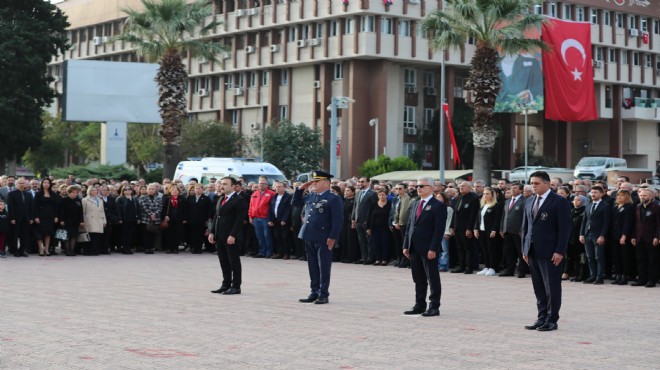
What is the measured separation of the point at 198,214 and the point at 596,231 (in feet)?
40.2

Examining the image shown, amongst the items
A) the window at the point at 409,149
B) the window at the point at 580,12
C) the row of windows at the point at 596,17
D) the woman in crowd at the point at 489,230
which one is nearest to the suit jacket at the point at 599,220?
the woman in crowd at the point at 489,230

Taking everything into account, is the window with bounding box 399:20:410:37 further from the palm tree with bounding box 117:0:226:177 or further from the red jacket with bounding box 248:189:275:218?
the red jacket with bounding box 248:189:275:218

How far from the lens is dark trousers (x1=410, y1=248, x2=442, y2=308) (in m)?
14.3

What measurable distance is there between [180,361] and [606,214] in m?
12.6

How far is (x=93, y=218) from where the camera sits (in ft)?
91.2

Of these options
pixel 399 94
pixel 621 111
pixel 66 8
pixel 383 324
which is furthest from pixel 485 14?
pixel 66 8

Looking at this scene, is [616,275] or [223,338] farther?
[616,275]

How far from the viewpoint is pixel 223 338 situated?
11.6 meters

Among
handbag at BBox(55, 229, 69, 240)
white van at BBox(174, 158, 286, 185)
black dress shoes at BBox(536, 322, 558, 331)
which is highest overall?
white van at BBox(174, 158, 286, 185)

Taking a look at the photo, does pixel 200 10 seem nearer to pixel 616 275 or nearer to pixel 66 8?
pixel 616 275

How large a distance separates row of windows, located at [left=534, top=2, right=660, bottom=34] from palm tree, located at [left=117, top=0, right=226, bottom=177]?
1477 inches

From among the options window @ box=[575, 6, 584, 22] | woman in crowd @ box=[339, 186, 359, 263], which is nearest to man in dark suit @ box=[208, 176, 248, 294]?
woman in crowd @ box=[339, 186, 359, 263]

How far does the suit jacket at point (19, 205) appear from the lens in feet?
87.1

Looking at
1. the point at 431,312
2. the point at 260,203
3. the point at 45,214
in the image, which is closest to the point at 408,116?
the point at 260,203
